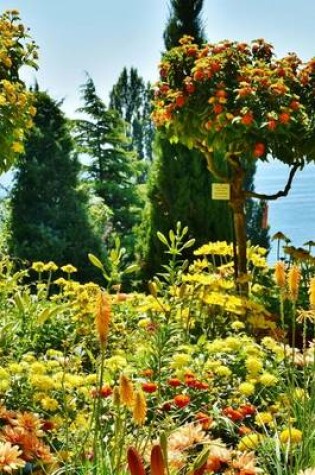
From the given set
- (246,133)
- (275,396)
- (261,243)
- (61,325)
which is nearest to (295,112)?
(246,133)

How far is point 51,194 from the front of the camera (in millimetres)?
7594

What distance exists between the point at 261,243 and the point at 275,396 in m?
8.54

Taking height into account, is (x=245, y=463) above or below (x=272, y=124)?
below

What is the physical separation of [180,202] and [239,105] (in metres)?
2.70

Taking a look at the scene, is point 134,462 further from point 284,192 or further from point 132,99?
point 132,99

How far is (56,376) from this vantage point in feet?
7.14

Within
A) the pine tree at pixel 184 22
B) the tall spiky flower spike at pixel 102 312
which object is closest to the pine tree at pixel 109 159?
the pine tree at pixel 184 22

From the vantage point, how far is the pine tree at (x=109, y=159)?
36.0 feet

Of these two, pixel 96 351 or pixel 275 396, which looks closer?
pixel 275 396

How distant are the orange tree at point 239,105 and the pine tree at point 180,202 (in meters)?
2.01

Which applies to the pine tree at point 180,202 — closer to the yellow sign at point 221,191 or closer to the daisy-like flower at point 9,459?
the yellow sign at point 221,191

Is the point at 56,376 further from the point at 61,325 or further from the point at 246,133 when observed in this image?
the point at 246,133

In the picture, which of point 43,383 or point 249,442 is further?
point 43,383

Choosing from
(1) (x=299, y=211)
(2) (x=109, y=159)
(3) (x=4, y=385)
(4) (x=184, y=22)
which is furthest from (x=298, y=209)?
(3) (x=4, y=385)
